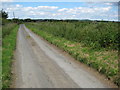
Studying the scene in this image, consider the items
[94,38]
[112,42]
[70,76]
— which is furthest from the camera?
[94,38]

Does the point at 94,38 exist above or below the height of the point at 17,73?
above

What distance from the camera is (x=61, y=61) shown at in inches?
360

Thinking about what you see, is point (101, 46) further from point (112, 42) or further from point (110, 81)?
point (110, 81)

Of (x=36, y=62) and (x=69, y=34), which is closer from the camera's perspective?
(x=36, y=62)

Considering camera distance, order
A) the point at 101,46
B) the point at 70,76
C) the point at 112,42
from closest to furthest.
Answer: the point at 70,76 → the point at 112,42 → the point at 101,46

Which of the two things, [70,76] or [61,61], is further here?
[61,61]

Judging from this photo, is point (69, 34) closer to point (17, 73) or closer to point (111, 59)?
point (111, 59)

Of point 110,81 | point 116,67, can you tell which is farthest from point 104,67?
point 110,81

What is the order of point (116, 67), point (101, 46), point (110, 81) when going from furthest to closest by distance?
point (101, 46), point (116, 67), point (110, 81)

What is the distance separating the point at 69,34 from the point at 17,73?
10.3 meters

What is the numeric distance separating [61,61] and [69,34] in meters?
7.90

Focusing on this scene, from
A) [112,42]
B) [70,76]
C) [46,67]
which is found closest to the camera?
[70,76]

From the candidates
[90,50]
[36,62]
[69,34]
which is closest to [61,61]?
[36,62]

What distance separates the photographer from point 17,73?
7.09 meters
